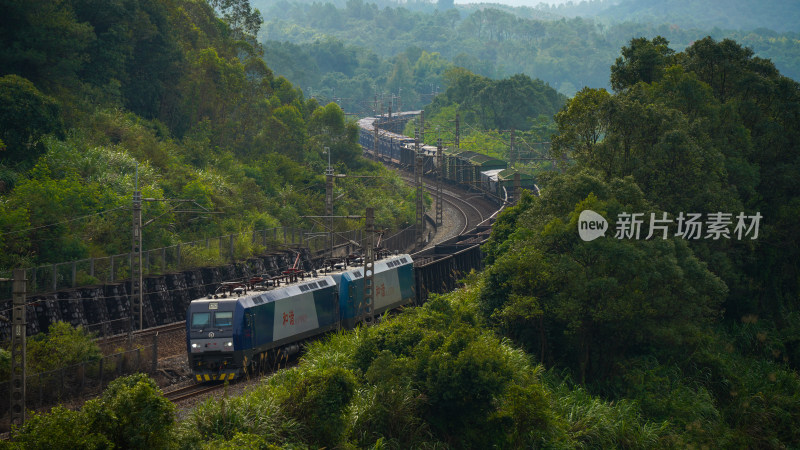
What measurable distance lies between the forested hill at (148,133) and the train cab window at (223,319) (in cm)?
880

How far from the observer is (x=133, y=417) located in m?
16.5

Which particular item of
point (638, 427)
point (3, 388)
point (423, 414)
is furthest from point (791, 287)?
point (3, 388)

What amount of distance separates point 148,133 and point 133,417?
4273 cm

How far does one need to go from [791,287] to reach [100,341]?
35155mm

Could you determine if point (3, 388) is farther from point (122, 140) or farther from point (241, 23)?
point (241, 23)

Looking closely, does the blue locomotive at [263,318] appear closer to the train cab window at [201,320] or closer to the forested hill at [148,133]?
the train cab window at [201,320]

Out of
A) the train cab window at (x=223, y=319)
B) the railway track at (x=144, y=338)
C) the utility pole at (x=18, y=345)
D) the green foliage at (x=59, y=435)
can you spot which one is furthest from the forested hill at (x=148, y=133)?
the green foliage at (x=59, y=435)

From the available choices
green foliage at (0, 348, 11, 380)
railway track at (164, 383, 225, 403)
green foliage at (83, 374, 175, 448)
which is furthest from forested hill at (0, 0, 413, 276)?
green foliage at (83, 374, 175, 448)

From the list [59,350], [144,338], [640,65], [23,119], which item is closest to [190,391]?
[59,350]

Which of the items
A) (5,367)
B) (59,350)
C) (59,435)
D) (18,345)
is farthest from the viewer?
(59,350)

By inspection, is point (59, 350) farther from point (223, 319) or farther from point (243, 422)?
point (243, 422)

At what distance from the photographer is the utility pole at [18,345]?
2109cm

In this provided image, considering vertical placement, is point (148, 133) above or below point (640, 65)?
below

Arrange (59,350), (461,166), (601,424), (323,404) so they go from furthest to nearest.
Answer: (461,166)
(59,350)
(601,424)
(323,404)
